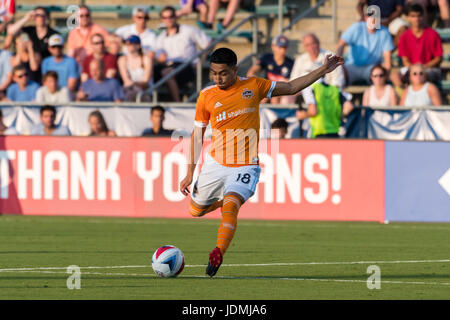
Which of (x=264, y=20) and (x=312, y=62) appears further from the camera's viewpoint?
(x=264, y=20)

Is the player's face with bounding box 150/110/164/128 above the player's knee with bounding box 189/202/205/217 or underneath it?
above

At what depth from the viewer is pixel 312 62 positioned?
19.5 metres

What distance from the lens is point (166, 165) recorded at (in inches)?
717

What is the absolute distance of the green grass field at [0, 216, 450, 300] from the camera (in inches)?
367

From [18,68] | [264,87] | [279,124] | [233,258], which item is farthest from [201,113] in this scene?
[18,68]

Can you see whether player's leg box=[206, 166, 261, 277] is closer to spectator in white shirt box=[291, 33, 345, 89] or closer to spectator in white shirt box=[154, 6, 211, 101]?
spectator in white shirt box=[291, 33, 345, 89]

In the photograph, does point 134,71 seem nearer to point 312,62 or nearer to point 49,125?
point 49,125

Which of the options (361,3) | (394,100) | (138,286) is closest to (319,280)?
(138,286)

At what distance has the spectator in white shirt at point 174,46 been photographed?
845 inches

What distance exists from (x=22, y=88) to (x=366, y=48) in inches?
271

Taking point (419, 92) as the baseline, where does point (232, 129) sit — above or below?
below

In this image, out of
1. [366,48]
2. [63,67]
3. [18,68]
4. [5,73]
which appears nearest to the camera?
[366,48]

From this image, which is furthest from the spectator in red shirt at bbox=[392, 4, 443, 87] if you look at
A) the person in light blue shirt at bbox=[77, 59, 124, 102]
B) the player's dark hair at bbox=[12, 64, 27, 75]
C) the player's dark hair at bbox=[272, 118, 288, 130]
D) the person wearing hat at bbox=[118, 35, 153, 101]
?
the player's dark hair at bbox=[12, 64, 27, 75]

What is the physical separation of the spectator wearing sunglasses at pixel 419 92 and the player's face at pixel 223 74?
362 inches
